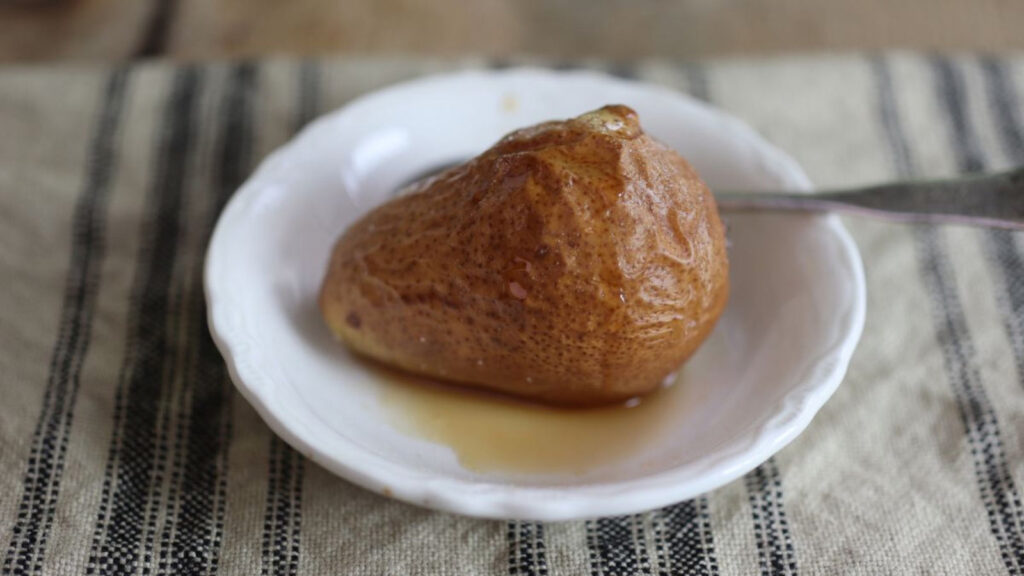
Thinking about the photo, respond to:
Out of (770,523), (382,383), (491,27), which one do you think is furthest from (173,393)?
(491,27)

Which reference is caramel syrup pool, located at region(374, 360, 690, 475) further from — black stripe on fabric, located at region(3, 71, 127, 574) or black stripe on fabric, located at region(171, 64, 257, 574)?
black stripe on fabric, located at region(3, 71, 127, 574)

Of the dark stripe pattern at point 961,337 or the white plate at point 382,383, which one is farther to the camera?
the dark stripe pattern at point 961,337

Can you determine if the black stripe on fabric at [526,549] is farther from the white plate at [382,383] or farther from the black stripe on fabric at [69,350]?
the black stripe on fabric at [69,350]

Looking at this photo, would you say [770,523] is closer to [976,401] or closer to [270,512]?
[976,401]

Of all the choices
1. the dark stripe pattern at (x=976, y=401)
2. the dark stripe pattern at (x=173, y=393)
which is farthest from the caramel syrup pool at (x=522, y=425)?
the dark stripe pattern at (x=976, y=401)

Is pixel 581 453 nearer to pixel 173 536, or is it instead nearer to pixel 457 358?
pixel 457 358

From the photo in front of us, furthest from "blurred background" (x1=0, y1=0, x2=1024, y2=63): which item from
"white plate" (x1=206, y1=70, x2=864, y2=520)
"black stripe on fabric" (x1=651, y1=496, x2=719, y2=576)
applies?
"black stripe on fabric" (x1=651, y1=496, x2=719, y2=576)
